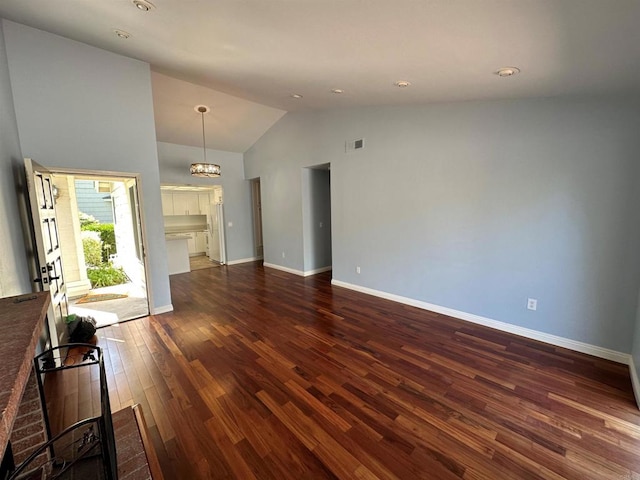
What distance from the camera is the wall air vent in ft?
14.5

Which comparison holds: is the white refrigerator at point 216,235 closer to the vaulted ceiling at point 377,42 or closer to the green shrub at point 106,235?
the green shrub at point 106,235

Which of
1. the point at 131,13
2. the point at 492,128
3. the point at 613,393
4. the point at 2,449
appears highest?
the point at 131,13

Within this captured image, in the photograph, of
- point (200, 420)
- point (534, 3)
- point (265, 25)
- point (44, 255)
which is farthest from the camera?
point (44, 255)

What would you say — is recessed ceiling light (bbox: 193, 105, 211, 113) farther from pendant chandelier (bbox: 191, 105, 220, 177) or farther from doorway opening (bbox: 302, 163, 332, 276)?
doorway opening (bbox: 302, 163, 332, 276)

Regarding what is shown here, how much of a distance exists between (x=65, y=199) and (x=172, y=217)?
11.2ft

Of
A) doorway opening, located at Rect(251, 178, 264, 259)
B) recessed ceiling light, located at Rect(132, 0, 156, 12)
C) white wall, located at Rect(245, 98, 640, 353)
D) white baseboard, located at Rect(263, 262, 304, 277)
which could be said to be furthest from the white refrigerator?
recessed ceiling light, located at Rect(132, 0, 156, 12)

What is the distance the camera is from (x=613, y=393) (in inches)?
85.7

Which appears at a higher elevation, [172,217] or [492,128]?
[492,128]

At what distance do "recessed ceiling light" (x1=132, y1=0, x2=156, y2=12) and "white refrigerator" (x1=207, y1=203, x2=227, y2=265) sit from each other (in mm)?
5104

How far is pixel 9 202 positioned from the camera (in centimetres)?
233

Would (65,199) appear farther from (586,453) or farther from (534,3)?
(586,453)

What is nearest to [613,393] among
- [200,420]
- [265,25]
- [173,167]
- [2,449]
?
[200,420]

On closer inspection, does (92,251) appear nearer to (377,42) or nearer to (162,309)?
(162,309)

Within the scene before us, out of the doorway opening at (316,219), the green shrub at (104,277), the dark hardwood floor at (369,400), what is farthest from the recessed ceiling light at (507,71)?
the green shrub at (104,277)
